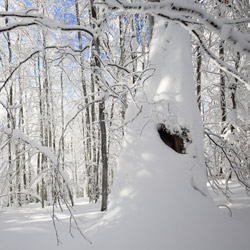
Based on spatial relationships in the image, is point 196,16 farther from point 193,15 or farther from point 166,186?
point 166,186

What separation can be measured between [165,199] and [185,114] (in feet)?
3.24

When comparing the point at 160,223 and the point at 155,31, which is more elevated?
the point at 155,31

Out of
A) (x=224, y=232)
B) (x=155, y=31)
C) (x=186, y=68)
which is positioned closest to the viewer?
(x=224, y=232)

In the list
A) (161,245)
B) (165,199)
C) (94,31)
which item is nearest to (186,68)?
(94,31)

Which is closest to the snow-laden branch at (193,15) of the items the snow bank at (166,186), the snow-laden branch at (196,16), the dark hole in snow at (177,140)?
the snow-laden branch at (196,16)

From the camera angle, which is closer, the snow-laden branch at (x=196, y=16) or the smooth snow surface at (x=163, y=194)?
the snow-laden branch at (x=196, y=16)

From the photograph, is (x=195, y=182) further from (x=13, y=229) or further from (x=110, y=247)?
(x=13, y=229)

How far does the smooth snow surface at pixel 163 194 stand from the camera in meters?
1.46

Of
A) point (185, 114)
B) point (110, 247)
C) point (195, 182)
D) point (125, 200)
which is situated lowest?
point (110, 247)

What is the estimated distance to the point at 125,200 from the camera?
1.78 m

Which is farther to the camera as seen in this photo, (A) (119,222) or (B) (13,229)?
(B) (13,229)

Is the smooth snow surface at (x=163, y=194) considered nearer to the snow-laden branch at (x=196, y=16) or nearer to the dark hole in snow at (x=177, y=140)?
the dark hole in snow at (x=177, y=140)

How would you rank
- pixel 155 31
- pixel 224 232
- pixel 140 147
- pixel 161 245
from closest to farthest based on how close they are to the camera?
pixel 161 245, pixel 224 232, pixel 140 147, pixel 155 31

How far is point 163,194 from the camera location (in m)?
1.68
